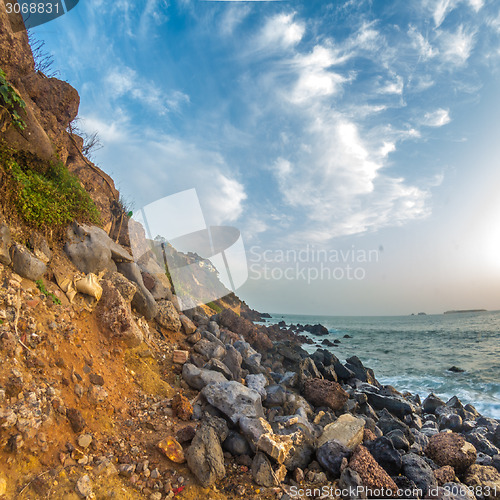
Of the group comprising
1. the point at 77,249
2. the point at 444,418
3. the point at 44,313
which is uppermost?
the point at 77,249

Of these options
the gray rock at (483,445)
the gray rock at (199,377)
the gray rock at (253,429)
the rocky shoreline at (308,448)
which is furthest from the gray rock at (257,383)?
the gray rock at (483,445)

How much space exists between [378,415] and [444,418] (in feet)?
7.99

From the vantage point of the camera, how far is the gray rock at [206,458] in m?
3.50

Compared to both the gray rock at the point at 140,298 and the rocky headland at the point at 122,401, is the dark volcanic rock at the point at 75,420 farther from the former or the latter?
the gray rock at the point at 140,298

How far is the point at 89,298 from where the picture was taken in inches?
214

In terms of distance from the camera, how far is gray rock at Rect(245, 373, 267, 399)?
20.5 ft

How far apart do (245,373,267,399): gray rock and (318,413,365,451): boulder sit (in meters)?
1.58

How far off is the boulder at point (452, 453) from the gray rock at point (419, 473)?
126cm

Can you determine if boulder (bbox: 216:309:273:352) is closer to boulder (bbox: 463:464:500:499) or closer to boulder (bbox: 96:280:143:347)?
boulder (bbox: 96:280:143:347)

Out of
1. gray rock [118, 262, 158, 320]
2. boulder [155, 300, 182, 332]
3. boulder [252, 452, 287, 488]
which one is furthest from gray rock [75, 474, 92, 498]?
boulder [155, 300, 182, 332]

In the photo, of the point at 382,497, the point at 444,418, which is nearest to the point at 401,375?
the point at 444,418

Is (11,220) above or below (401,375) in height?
above

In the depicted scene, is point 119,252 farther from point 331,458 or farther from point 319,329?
point 319,329

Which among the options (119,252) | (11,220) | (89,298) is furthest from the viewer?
(119,252)
